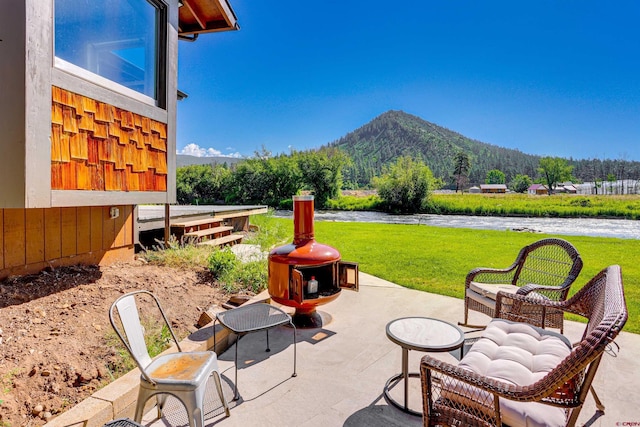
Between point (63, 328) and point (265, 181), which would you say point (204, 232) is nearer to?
point (63, 328)

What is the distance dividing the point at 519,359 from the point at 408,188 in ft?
82.3

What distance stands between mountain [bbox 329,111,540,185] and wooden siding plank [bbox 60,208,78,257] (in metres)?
61.4

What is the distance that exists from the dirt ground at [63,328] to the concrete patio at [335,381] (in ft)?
1.68

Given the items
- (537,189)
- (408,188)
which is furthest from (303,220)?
(537,189)

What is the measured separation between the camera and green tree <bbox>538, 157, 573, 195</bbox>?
59.8 meters

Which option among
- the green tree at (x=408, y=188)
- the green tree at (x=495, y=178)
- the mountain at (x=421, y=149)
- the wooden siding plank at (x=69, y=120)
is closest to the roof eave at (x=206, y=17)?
the wooden siding plank at (x=69, y=120)

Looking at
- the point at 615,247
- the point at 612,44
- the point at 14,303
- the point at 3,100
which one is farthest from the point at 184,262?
the point at 612,44

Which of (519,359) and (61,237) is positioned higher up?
(61,237)

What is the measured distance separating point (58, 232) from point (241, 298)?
2001 mm

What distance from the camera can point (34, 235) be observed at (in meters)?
3.27

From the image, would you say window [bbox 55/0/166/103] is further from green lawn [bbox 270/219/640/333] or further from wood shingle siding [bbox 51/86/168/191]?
green lawn [bbox 270/219/640/333]

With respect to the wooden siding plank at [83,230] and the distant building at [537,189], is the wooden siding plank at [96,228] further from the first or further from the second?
the distant building at [537,189]

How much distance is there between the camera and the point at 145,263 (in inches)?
177

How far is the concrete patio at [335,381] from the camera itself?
2062mm
